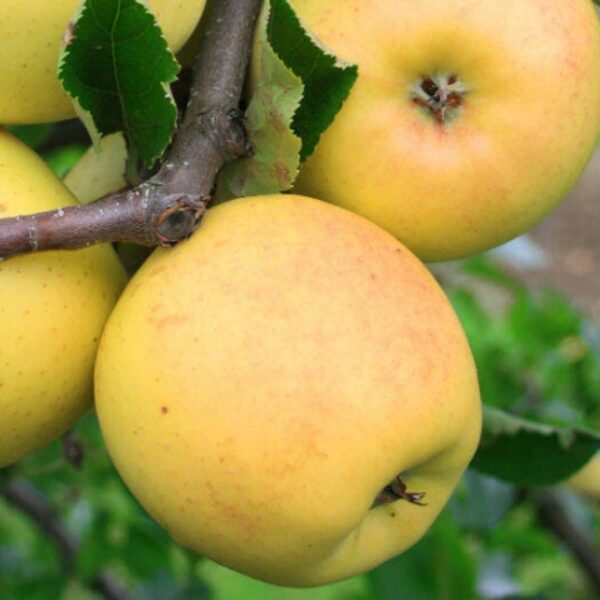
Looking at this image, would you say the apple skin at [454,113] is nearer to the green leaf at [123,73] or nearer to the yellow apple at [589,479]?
the green leaf at [123,73]

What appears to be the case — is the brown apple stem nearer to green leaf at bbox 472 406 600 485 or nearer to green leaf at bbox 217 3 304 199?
green leaf at bbox 217 3 304 199

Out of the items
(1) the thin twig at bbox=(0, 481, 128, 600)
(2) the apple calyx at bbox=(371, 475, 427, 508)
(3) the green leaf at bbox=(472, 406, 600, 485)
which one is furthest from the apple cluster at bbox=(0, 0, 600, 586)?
(1) the thin twig at bbox=(0, 481, 128, 600)

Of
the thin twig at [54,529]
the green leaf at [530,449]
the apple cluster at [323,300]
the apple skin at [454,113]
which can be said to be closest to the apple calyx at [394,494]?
the apple cluster at [323,300]

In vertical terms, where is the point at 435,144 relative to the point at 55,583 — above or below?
above

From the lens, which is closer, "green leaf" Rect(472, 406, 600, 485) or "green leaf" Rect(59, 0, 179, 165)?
"green leaf" Rect(59, 0, 179, 165)

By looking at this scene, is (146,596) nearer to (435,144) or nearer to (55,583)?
(55,583)

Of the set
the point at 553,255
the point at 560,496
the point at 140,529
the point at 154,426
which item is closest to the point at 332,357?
the point at 154,426

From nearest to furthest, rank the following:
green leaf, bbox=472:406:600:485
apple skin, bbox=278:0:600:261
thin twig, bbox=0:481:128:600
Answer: apple skin, bbox=278:0:600:261, green leaf, bbox=472:406:600:485, thin twig, bbox=0:481:128:600
